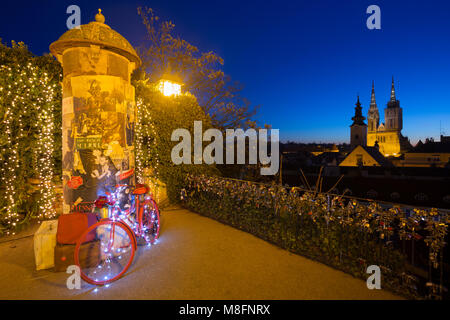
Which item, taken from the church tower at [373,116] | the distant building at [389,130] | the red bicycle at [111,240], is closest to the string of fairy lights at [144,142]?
the red bicycle at [111,240]

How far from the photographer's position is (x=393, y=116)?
125 meters

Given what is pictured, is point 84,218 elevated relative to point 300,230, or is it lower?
elevated

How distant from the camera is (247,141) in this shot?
12172 millimetres

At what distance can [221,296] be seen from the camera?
352 cm

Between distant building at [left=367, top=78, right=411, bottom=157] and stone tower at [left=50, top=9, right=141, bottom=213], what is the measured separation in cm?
13044

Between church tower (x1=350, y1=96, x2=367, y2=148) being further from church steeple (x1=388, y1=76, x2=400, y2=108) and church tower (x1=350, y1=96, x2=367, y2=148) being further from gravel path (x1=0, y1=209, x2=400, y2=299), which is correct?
gravel path (x1=0, y1=209, x2=400, y2=299)

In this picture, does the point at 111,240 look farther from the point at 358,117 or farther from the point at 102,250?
the point at 358,117

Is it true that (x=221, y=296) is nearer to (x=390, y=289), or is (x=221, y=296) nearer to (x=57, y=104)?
(x=390, y=289)

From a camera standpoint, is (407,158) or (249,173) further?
(407,158)

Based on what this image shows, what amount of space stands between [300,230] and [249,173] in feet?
22.0
